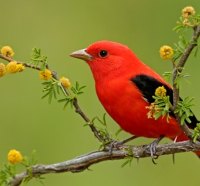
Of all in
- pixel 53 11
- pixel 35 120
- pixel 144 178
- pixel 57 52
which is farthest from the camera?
pixel 53 11

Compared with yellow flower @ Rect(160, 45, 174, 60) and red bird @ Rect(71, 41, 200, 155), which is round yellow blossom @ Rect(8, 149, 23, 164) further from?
red bird @ Rect(71, 41, 200, 155)

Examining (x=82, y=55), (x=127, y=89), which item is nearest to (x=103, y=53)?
(x=82, y=55)

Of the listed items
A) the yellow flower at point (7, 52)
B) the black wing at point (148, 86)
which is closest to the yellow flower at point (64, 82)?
the yellow flower at point (7, 52)

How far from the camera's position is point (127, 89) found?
573cm

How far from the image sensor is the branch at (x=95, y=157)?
4637 millimetres

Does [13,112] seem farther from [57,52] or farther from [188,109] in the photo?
[188,109]

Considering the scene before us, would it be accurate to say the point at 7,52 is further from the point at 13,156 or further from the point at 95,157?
the point at 95,157

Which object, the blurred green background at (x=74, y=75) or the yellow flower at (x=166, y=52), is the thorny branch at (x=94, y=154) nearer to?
the yellow flower at (x=166, y=52)

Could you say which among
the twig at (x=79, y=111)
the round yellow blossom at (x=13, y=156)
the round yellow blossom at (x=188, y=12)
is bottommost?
the round yellow blossom at (x=13, y=156)

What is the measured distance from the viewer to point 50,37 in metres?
10.9

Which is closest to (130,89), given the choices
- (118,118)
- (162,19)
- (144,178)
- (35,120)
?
(118,118)

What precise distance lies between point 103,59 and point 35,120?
12.4ft

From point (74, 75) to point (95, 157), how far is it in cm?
563

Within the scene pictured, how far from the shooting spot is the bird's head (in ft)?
19.9
